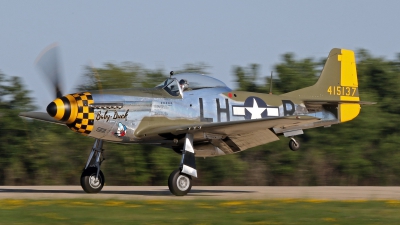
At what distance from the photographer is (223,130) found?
38.9 ft

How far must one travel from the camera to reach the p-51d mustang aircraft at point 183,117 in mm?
11219

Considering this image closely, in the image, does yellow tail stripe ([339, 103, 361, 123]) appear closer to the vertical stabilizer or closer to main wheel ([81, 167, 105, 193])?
the vertical stabilizer

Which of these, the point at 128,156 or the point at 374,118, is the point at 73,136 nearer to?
the point at 128,156

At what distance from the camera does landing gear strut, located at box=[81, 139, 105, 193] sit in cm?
1241

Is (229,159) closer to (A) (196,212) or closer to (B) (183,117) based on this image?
(B) (183,117)

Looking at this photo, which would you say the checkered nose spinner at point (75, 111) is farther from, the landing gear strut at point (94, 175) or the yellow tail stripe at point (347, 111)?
the yellow tail stripe at point (347, 111)

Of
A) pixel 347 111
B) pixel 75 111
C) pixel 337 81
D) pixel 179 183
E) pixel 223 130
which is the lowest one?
pixel 179 183

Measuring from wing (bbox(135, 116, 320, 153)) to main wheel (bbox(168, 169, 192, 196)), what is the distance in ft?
2.63

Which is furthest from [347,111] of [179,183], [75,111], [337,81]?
[75,111]

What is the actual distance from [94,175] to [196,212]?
4339mm

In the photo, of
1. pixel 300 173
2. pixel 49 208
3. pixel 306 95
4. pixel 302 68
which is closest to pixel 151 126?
pixel 49 208

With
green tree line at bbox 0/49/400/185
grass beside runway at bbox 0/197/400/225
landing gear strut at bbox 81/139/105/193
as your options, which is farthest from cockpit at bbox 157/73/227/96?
green tree line at bbox 0/49/400/185

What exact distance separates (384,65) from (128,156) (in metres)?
11.4

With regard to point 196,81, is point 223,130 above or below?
below
